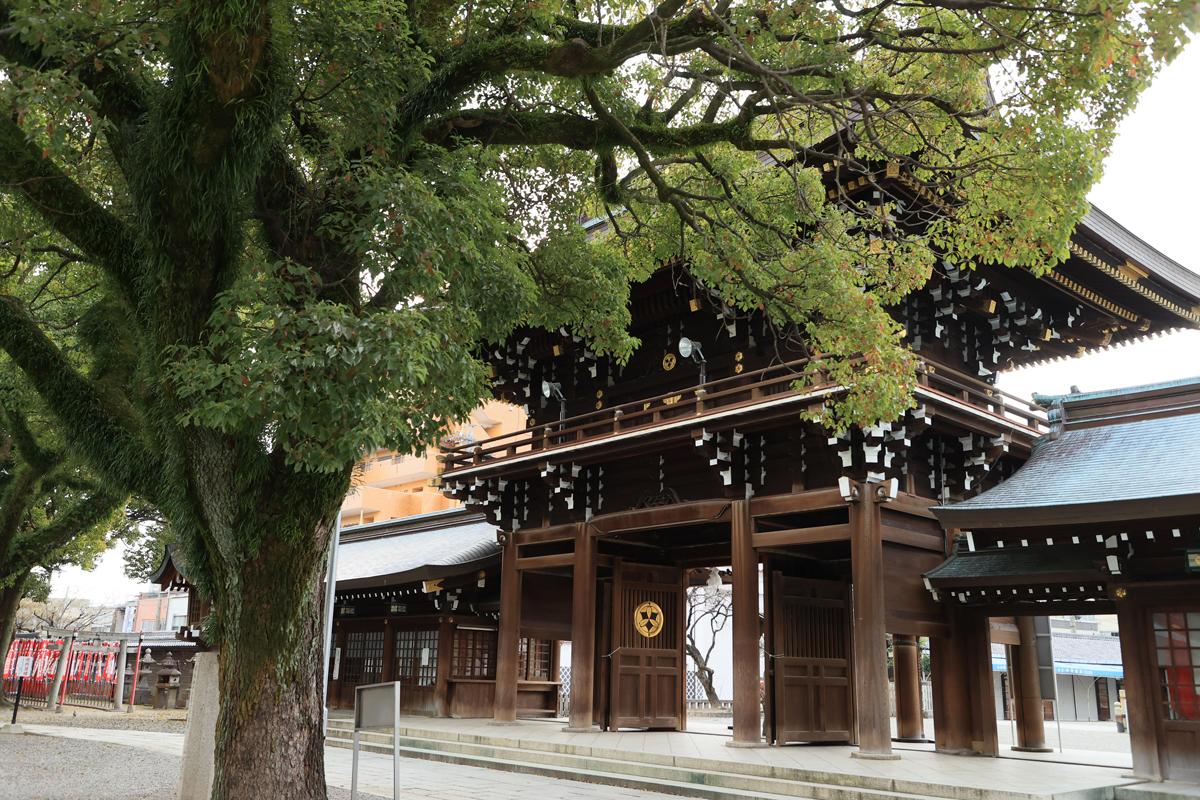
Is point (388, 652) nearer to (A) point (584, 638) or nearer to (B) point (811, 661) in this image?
(A) point (584, 638)

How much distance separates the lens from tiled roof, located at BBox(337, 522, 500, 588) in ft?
63.2

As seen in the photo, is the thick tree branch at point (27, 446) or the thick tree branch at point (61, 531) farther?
the thick tree branch at point (61, 531)

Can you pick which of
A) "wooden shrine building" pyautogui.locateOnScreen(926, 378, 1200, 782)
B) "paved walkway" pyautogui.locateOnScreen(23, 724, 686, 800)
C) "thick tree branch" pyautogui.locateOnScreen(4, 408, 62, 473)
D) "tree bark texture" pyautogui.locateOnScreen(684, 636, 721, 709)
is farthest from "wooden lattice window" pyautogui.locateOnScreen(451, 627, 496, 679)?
"wooden shrine building" pyautogui.locateOnScreen(926, 378, 1200, 782)

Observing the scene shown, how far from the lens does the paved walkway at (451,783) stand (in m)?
9.94

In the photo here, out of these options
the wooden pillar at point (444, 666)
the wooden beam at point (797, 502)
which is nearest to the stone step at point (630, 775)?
the wooden beam at point (797, 502)

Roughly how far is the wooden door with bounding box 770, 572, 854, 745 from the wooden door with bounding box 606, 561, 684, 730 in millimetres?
3206

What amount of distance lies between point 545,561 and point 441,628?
4.79m

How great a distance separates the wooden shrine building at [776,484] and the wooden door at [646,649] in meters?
0.04

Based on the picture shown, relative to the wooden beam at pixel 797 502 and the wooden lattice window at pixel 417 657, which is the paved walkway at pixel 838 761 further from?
the wooden lattice window at pixel 417 657

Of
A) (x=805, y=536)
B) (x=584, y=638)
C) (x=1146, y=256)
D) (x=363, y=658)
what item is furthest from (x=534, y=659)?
(x=1146, y=256)

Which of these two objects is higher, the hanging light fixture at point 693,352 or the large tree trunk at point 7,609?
the hanging light fixture at point 693,352

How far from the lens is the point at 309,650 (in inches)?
264

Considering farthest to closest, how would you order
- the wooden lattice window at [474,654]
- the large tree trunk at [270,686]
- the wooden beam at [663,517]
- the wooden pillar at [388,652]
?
the wooden pillar at [388,652], the wooden lattice window at [474,654], the wooden beam at [663,517], the large tree trunk at [270,686]

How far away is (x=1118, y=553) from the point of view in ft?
35.5
